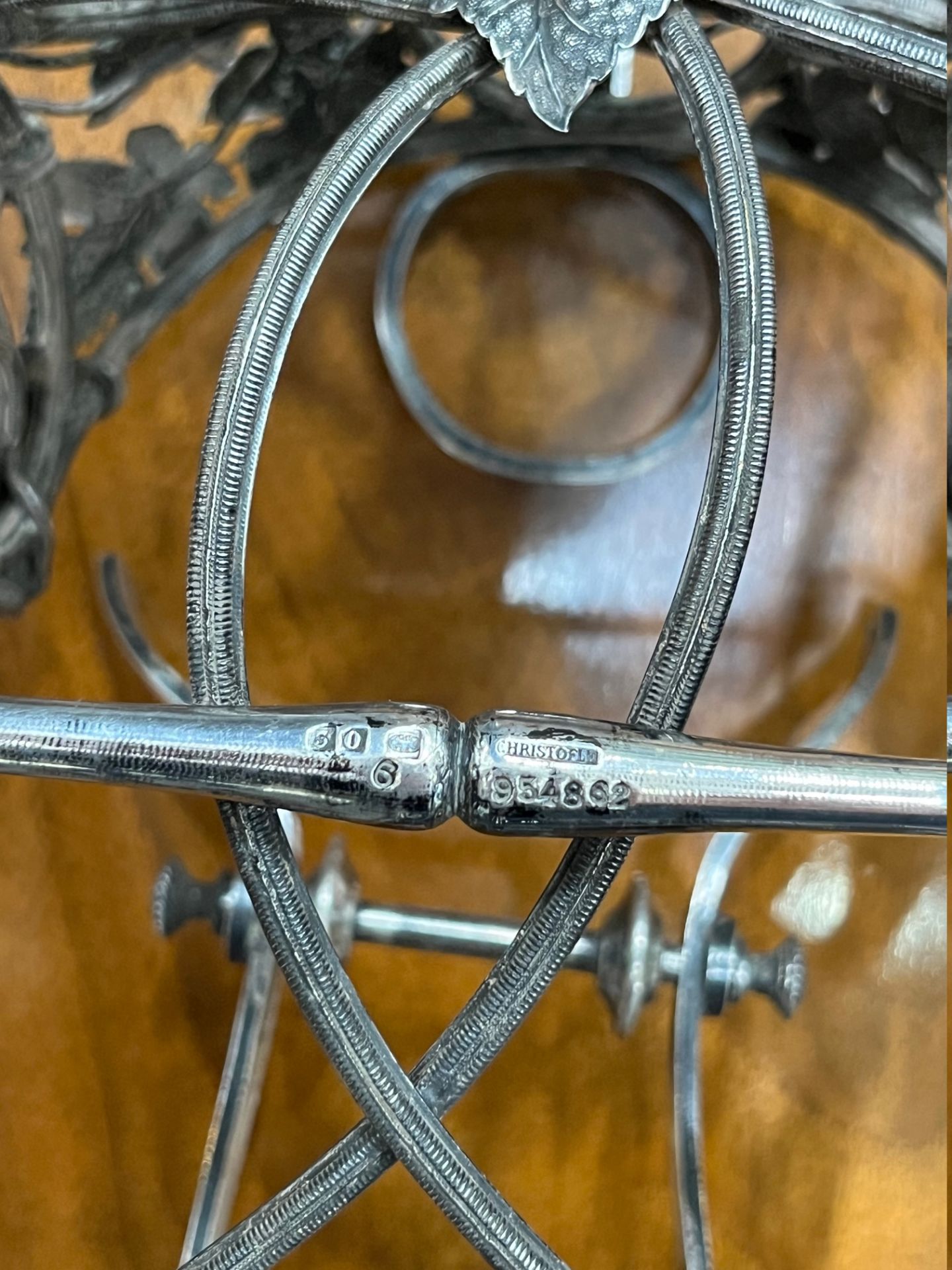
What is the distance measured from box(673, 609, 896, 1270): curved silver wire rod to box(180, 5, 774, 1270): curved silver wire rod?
145mm

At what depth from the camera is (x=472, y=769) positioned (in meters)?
0.25

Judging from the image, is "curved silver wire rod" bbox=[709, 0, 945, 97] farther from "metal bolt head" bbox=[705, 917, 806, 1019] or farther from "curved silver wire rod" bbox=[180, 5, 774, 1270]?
"metal bolt head" bbox=[705, 917, 806, 1019]

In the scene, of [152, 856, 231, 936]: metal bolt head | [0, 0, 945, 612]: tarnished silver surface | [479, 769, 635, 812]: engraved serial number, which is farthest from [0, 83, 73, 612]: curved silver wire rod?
[479, 769, 635, 812]: engraved serial number

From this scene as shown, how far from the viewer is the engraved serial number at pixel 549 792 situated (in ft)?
Answer: 0.81

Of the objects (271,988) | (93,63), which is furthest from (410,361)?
(271,988)

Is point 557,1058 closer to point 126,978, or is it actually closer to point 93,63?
point 126,978

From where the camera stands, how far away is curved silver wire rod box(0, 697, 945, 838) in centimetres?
25

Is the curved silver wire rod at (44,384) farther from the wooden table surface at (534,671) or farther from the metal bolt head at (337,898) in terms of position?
the metal bolt head at (337,898)

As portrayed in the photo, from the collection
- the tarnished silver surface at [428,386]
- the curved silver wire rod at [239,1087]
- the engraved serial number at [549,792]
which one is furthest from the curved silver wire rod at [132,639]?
the engraved serial number at [549,792]

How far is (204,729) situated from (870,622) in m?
0.32

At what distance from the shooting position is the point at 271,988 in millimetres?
437

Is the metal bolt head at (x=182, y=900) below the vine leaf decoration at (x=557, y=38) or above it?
below

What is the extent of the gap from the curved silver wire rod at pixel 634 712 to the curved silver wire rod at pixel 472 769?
3 cm

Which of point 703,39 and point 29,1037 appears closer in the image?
point 703,39
